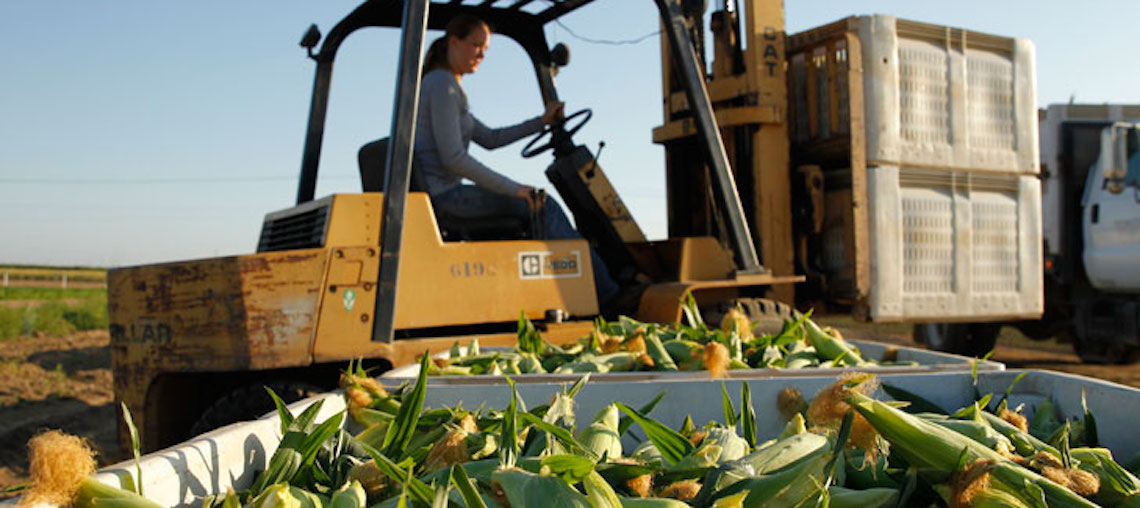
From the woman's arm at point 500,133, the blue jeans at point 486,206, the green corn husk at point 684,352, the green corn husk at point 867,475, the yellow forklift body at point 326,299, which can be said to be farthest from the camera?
the woman's arm at point 500,133

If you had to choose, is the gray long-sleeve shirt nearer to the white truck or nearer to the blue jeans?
the blue jeans

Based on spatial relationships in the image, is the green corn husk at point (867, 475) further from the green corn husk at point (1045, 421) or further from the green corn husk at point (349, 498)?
the green corn husk at point (349, 498)

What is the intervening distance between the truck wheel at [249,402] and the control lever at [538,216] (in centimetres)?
139

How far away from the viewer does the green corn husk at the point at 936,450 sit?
121cm

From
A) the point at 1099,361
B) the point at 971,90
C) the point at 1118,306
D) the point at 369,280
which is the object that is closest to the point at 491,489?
the point at 369,280

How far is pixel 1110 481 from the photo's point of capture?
4.23 feet

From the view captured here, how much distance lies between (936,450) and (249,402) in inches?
132

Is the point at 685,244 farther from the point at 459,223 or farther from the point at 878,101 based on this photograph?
the point at 878,101

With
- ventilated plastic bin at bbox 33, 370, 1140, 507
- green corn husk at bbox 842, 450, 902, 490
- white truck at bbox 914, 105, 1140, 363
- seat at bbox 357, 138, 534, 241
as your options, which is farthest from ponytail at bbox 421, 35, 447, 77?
white truck at bbox 914, 105, 1140, 363

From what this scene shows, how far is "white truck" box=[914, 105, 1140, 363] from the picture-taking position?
371 inches

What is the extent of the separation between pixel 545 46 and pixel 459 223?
190cm

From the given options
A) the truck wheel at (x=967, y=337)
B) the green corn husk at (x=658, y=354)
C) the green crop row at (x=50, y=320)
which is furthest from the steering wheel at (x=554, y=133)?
the green crop row at (x=50, y=320)

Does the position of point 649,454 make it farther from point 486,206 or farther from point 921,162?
point 921,162

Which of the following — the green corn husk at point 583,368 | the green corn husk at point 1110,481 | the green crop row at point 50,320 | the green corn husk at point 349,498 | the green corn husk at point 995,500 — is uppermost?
the green corn husk at point 583,368
